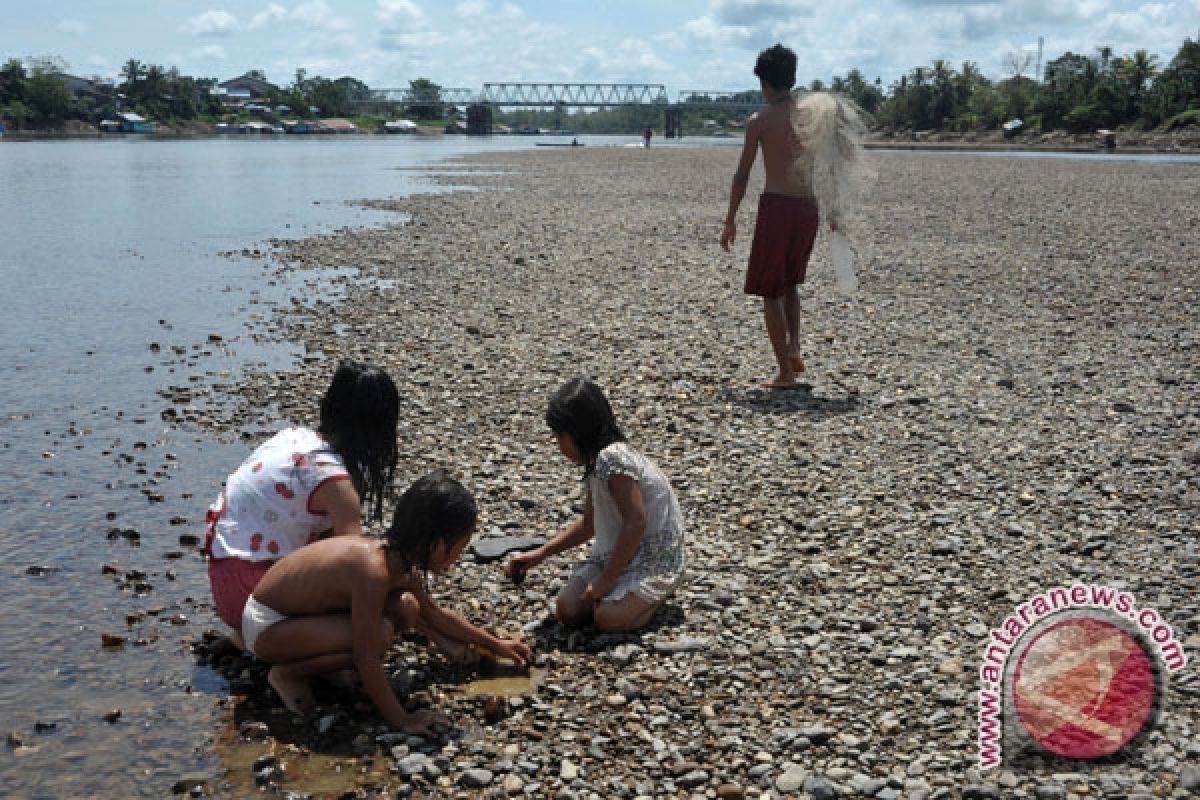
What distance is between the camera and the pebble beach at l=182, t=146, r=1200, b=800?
4.43 m

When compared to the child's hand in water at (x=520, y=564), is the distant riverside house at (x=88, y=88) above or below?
above

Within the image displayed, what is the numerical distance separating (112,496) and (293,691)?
400cm

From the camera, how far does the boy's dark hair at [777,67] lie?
359 inches

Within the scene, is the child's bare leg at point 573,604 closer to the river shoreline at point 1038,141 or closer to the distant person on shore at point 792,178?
the distant person on shore at point 792,178

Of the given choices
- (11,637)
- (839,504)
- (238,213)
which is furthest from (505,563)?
(238,213)

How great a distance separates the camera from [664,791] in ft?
13.9

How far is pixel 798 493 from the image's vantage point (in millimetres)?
7359

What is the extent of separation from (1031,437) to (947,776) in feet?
15.6

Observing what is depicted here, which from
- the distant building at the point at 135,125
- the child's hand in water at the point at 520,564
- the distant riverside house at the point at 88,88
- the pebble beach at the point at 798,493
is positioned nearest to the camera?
the pebble beach at the point at 798,493

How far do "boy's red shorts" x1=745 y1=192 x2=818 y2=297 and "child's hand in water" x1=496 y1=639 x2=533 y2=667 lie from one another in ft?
17.1

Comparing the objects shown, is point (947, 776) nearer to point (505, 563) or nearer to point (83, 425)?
point (505, 563)

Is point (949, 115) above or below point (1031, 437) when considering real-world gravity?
above

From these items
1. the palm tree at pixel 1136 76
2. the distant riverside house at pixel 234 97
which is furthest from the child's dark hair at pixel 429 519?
the distant riverside house at pixel 234 97

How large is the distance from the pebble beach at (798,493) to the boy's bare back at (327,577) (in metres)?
0.54
